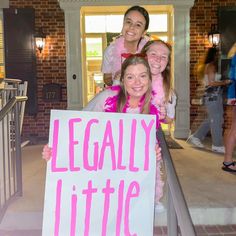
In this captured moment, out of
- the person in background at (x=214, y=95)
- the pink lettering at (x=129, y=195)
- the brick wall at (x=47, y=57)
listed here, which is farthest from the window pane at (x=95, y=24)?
the pink lettering at (x=129, y=195)

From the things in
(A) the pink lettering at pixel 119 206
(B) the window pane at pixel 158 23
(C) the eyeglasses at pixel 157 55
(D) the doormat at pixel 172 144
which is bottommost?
(D) the doormat at pixel 172 144

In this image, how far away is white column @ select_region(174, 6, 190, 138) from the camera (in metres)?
7.66

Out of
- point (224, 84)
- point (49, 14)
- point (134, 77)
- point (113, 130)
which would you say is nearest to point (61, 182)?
point (113, 130)

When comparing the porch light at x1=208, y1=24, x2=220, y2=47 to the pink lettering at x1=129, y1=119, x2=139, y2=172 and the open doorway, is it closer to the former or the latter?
the open doorway

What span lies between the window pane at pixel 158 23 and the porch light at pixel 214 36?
0.96 m

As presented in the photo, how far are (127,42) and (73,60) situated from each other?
200 inches

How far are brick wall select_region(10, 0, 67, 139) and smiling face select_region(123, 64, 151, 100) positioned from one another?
5.85 metres

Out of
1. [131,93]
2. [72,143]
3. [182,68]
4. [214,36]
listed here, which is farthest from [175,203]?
[214,36]

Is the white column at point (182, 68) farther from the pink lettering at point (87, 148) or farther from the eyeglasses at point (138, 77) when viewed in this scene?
the pink lettering at point (87, 148)

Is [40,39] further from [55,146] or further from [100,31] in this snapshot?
[55,146]

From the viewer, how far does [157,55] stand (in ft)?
8.36

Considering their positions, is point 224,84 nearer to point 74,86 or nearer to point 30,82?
point 74,86

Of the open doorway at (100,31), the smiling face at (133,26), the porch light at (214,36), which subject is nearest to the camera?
the smiling face at (133,26)

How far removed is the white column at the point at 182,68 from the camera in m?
7.66
